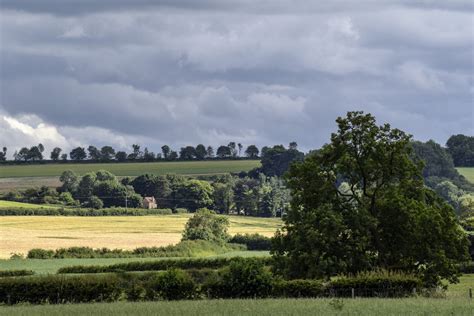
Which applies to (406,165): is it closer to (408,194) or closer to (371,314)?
(408,194)

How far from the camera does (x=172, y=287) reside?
188 feet

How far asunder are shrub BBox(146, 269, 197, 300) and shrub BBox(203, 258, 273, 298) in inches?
38.1

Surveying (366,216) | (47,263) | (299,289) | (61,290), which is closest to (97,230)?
(47,263)

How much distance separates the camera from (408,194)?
6906 cm

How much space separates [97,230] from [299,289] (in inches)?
4086

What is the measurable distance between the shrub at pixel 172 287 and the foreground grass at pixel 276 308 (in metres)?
6.35

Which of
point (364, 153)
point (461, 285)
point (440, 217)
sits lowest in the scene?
point (461, 285)

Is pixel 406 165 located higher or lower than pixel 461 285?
higher

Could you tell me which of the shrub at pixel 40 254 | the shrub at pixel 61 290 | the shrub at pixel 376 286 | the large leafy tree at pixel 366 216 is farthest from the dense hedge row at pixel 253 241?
the shrub at pixel 376 286

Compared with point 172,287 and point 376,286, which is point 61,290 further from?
point 376,286

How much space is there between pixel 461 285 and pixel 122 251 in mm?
47864

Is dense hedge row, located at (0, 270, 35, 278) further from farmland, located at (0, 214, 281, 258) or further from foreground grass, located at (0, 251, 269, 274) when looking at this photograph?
farmland, located at (0, 214, 281, 258)

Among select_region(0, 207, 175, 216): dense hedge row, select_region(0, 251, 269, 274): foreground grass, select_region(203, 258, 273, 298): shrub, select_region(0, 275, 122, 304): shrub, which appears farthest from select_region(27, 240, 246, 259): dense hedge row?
select_region(0, 207, 175, 216): dense hedge row

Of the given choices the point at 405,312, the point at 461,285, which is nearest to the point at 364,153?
the point at 461,285
